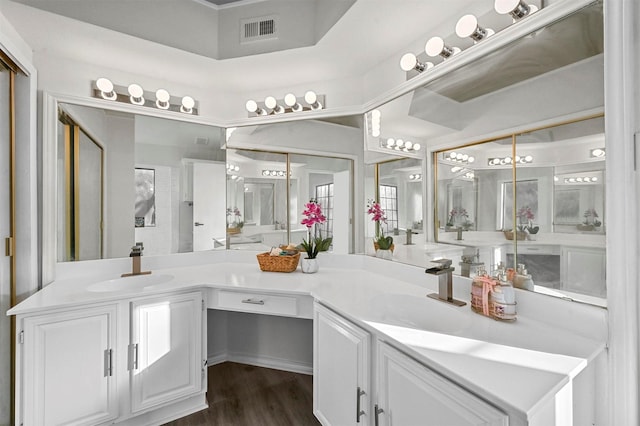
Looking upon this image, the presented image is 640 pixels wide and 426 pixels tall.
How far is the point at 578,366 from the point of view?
32.3 inches

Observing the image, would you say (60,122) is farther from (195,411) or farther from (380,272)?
(380,272)

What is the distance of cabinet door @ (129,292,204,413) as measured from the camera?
164cm

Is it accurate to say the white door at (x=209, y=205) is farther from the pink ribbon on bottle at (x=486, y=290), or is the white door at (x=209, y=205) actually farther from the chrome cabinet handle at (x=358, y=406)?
the pink ribbon on bottle at (x=486, y=290)

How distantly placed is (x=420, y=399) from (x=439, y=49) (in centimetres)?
150

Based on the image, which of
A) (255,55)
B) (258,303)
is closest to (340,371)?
(258,303)

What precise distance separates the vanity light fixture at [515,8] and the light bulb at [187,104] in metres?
2.02

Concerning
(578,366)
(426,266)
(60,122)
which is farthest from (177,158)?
(578,366)

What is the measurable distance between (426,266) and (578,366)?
89 centimetres

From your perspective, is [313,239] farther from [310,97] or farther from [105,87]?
[105,87]

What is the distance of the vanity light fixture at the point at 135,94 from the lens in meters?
2.11

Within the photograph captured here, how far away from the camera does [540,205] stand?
117 cm

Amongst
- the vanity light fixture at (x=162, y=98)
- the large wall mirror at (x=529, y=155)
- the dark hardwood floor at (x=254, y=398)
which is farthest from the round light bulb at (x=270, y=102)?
the dark hardwood floor at (x=254, y=398)

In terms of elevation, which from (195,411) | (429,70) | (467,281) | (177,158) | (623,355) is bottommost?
(195,411)

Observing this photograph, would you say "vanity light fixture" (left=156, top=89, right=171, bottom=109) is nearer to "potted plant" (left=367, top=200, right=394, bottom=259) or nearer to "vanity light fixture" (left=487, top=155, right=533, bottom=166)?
"potted plant" (left=367, top=200, right=394, bottom=259)
